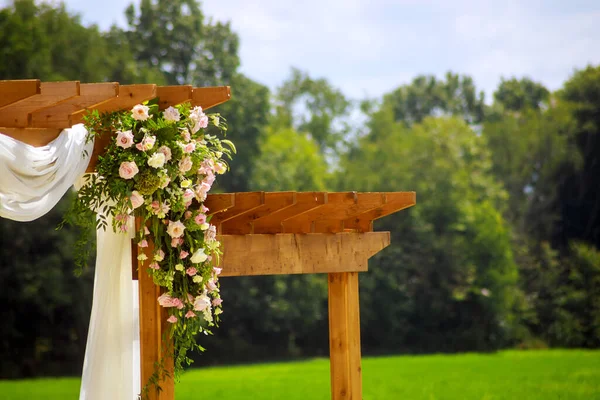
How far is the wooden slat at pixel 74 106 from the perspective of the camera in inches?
175

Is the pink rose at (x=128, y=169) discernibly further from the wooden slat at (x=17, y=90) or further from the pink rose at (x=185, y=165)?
the wooden slat at (x=17, y=90)

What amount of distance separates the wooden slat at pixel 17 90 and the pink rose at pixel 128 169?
65cm

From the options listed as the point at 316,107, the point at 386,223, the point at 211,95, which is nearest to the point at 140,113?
the point at 211,95

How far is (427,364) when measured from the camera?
59.5ft

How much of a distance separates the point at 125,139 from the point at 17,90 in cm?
67

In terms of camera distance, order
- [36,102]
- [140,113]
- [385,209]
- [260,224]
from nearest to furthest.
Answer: [36,102] → [140,113] → [260,224] → [385,209]

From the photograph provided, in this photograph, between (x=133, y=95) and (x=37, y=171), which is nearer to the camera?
(x=37, y=171)

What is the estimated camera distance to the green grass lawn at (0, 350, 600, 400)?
12797 millimetres

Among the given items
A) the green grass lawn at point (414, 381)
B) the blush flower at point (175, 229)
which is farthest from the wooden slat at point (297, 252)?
the green grass lawn at point (414, 381)

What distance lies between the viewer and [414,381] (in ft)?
48.1

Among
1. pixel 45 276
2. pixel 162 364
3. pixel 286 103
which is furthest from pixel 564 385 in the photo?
pixel 286 103

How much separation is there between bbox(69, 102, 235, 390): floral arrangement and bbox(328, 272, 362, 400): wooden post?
101 centimetres

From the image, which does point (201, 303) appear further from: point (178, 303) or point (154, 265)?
point (154, 265)

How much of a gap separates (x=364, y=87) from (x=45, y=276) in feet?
67.9
